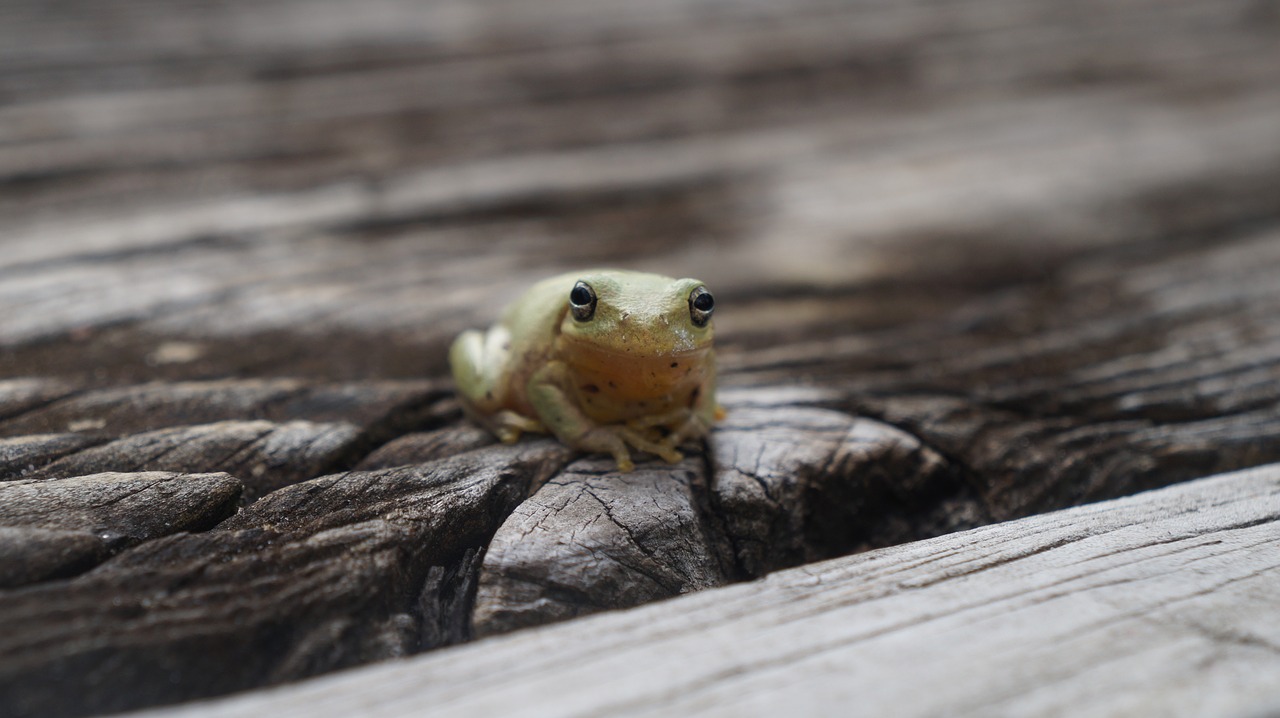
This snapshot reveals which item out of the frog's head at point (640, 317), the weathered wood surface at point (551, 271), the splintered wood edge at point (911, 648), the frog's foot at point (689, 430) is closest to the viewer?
the splintered wood edge at point (911, 648)

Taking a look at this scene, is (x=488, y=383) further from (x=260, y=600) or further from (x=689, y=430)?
(x=260, y=600)

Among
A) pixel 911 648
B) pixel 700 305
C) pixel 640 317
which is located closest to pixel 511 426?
pixel 640 317

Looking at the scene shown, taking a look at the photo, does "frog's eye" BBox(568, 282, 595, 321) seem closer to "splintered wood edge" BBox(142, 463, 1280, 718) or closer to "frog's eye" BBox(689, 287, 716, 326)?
"frog's eye" BBox(689, 287, 716, 326)

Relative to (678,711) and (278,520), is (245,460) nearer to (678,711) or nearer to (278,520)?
(278,520)

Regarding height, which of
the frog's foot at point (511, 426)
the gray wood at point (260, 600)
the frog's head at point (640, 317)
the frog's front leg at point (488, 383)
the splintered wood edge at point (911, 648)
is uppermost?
the frog's head at point (640, 317)

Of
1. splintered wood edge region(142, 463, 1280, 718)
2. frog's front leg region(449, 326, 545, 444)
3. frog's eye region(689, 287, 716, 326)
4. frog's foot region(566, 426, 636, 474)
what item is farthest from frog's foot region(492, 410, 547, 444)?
splintered wood edge region(142, 463, 1280, 718)

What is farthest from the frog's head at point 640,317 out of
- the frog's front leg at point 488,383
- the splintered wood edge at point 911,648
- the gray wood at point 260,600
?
the splintered wood edge at point 911,648

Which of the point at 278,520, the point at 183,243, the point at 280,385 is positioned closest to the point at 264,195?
the point at 183,243

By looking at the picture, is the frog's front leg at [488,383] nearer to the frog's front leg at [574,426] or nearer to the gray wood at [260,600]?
the frog's front leg at [574,426]
